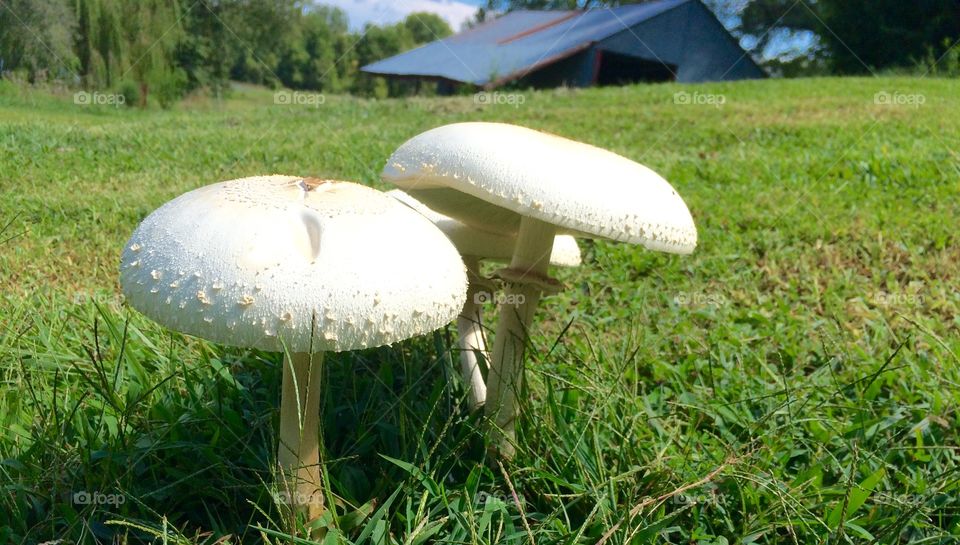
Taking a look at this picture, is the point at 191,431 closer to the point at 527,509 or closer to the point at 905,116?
the point at 527,509

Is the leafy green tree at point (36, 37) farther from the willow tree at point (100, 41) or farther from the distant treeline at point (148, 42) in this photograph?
the willow tree at point (100, 41)

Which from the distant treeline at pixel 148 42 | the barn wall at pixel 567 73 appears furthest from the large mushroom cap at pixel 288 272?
the barn wall at pixel 567 73

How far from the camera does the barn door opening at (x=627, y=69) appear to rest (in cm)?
2383

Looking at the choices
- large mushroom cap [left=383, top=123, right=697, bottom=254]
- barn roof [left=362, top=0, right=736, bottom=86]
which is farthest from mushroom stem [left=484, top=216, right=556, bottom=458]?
barn roof [left=362, top=0, right=736, bottom=86]

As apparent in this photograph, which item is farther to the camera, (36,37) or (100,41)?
(100,41)

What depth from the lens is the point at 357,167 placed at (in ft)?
21.6

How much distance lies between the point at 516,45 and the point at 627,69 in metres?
4.49

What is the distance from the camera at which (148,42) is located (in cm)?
1092

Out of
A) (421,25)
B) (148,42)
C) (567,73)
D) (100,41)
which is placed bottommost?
(100,41)

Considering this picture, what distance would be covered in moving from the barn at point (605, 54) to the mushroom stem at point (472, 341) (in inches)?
792

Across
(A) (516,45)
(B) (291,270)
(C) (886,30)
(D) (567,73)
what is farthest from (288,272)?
(C) (886,30)

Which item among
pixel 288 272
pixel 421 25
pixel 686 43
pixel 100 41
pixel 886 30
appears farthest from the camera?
pixel 421 25

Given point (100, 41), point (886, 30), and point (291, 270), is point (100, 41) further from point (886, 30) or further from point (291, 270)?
point (886, 30)

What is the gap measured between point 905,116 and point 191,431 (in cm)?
974
